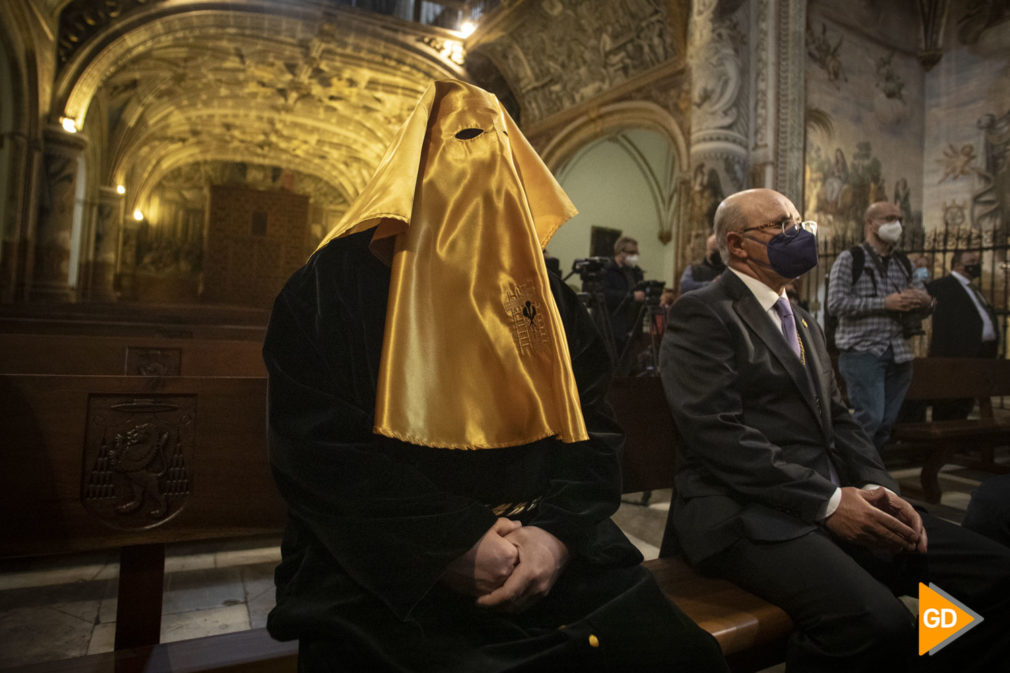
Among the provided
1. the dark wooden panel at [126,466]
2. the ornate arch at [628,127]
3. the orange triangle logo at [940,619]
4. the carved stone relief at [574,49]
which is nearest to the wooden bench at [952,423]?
the orange triangle logo at [940,619]

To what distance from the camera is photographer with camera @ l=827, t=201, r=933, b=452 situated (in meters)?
3.73

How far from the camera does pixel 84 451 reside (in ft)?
4.81

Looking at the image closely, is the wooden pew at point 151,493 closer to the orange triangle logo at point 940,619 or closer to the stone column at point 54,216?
the orange triangle logo at point 940,619

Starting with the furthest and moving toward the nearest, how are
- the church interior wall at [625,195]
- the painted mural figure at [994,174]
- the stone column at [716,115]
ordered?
the church interior wall at [625,195] < the painted mural figure at [994,174] < the stone column at [716,115]

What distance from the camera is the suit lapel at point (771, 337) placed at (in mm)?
1864

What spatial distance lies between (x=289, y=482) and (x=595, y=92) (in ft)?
38.0

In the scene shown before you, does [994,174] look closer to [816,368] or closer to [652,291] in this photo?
Result: [652,291]

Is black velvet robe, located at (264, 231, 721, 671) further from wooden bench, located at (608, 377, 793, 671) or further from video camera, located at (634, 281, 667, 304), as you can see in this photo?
video camera, located at (634, 281, 667, 304)

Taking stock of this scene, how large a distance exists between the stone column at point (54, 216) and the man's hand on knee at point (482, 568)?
41.3 feet

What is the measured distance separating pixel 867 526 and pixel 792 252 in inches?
33.0

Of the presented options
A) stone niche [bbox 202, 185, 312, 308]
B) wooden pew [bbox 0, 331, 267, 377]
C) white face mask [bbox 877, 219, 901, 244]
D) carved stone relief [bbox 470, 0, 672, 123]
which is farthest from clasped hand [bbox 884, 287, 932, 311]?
stone niche [bbox 202, 185, 312, 308]

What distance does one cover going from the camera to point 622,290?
629cm

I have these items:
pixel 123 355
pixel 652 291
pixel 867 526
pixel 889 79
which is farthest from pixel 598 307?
pixel 889 79

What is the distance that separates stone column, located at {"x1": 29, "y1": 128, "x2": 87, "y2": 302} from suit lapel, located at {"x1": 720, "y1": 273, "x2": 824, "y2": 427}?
12.5 meters
